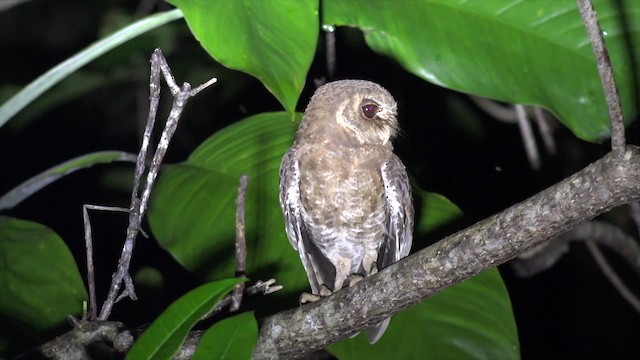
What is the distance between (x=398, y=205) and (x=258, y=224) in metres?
0.43

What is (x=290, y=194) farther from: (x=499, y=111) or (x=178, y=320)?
(x=499, y=111)

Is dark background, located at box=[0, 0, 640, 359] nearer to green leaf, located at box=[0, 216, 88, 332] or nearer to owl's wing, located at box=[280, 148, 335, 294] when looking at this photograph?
green leaf, located at box=[0, 216, 88, 332]

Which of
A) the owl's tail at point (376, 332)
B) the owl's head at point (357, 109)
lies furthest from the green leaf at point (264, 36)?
the owl's tail at point (376, 332)

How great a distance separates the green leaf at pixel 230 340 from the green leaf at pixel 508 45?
4.11ft

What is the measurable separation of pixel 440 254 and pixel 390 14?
1.09 m

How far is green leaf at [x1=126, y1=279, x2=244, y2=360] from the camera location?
132cm

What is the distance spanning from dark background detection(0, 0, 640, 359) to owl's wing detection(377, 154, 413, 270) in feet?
2.85

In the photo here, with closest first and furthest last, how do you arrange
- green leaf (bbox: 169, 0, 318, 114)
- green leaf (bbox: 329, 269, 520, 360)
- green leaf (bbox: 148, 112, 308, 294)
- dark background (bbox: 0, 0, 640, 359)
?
green leaf (bbox: 169, 0, 318, 114), green leaf (bbox: 329, 269, 520, 360), green leaf (bbox: 148, 112, 308, 294), dark background (bbox: 0, 0, 640, 359)

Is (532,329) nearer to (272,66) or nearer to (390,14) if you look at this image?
(390,14)

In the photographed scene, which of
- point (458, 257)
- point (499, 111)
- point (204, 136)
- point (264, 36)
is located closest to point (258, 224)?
point (264, 36)

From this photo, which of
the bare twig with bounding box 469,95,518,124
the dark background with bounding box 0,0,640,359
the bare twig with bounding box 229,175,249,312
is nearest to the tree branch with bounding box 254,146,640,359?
the bare twig with bounding box 229,175,249,312

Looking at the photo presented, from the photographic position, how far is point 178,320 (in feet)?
4.40

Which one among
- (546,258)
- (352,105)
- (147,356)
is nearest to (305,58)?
(352,105)

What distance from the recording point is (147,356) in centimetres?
133
